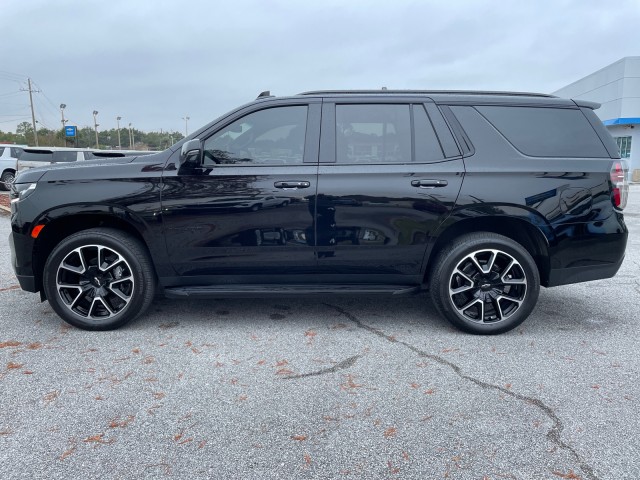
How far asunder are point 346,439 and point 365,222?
6.10 feet

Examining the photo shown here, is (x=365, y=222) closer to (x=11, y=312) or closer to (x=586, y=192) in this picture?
(x=586, y=192)

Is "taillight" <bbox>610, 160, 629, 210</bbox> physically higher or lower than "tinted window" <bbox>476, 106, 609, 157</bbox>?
lower

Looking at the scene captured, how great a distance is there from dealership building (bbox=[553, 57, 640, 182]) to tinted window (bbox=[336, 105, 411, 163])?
115 ft

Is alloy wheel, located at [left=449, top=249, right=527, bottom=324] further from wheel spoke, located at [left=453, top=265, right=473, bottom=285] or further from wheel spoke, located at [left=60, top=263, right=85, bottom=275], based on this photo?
wheel spoke, located at [left=60, top=263, right=85, bottom=275]

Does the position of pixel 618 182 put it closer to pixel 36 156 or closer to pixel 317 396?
pixel 317 396

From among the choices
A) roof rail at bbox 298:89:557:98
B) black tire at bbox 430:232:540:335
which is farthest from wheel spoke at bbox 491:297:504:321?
roof rail at bbox 298:89:557:98

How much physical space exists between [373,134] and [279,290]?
4.95 feet

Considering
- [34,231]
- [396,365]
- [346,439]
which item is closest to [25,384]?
[34,231]

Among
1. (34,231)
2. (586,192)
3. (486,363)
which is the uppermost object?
(586,192)

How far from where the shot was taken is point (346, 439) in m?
2.55

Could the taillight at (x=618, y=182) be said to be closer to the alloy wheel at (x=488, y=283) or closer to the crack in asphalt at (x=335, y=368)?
the alloy wheel at (x=488, y=283)

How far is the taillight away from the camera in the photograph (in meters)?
3.99

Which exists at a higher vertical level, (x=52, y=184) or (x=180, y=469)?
(x=52, y=184)

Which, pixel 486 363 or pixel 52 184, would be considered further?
pixel 52 184
